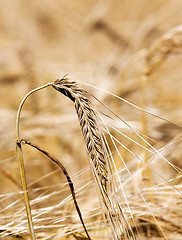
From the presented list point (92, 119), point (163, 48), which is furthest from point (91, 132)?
point (163, 48)

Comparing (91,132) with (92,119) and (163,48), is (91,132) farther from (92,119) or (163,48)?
(163,48)

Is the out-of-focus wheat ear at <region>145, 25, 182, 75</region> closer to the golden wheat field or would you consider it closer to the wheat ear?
the golden wheat field

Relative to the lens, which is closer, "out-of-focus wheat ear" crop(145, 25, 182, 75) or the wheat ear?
the wheat ear

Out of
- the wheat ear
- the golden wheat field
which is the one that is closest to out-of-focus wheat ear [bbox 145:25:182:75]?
the golden wheat field

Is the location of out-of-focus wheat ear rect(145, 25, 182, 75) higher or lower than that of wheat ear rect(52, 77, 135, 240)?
higher

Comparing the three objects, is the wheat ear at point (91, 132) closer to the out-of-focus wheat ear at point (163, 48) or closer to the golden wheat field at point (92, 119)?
the golden wheat field at point (92, 119)

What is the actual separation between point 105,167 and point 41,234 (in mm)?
219

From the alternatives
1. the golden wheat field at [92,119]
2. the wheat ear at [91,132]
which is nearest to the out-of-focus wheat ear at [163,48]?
the golden wheat field at [92,119]

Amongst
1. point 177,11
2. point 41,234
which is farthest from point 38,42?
point 41,234

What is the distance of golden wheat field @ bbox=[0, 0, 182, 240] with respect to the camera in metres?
0.44

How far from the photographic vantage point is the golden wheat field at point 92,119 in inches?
17.3

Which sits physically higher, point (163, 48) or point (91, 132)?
point (163, 48)

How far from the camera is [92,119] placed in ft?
1.42

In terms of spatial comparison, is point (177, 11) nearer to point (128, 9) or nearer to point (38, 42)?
point (128, 9)
